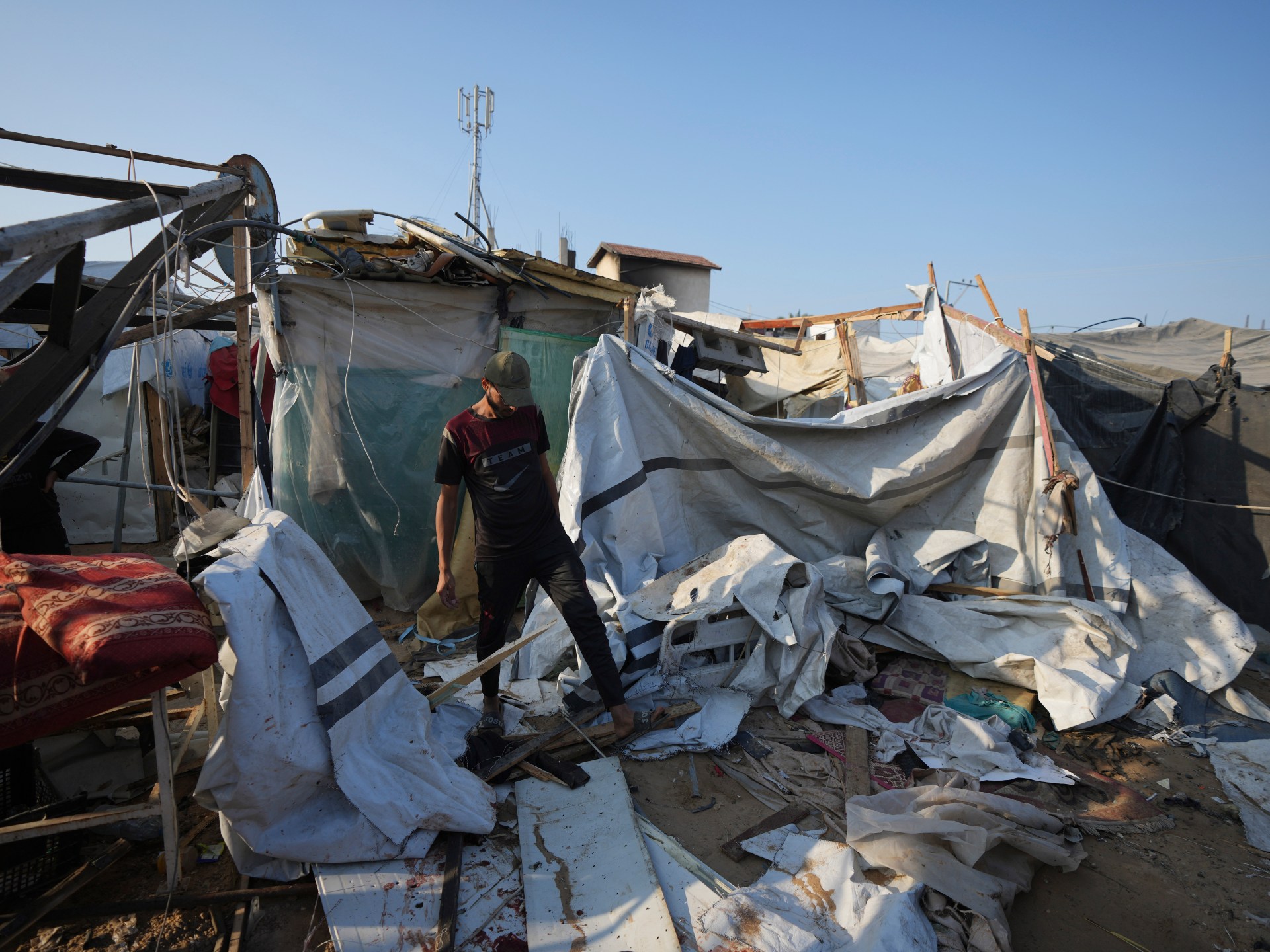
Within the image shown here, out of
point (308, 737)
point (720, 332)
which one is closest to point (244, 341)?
point (308, 737)

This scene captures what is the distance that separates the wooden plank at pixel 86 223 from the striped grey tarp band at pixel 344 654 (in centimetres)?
151

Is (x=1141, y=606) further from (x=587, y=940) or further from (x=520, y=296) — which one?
(x=520, y=296)

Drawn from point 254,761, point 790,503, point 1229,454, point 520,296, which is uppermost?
point 520,296

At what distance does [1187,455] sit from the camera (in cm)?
528

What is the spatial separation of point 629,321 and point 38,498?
3.88 meters

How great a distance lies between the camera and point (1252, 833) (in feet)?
9.66

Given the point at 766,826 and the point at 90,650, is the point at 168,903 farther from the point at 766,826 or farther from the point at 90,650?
the point at 766,826

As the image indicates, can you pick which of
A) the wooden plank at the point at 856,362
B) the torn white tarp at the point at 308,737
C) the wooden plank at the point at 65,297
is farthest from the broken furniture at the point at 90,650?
the wooden plank at the point at 856,362

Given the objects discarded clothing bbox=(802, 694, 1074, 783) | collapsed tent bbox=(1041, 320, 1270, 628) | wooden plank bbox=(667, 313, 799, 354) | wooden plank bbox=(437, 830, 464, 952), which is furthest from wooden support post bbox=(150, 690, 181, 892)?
collapsed tent bbox=(1041, 320, 1270, 628)

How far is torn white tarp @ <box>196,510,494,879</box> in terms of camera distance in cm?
219

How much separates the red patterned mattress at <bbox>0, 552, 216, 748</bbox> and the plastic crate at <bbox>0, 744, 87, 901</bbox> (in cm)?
72

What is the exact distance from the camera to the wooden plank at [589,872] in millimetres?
2203

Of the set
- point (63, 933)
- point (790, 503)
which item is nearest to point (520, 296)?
point (790, 503)

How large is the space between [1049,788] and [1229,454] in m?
3.58
